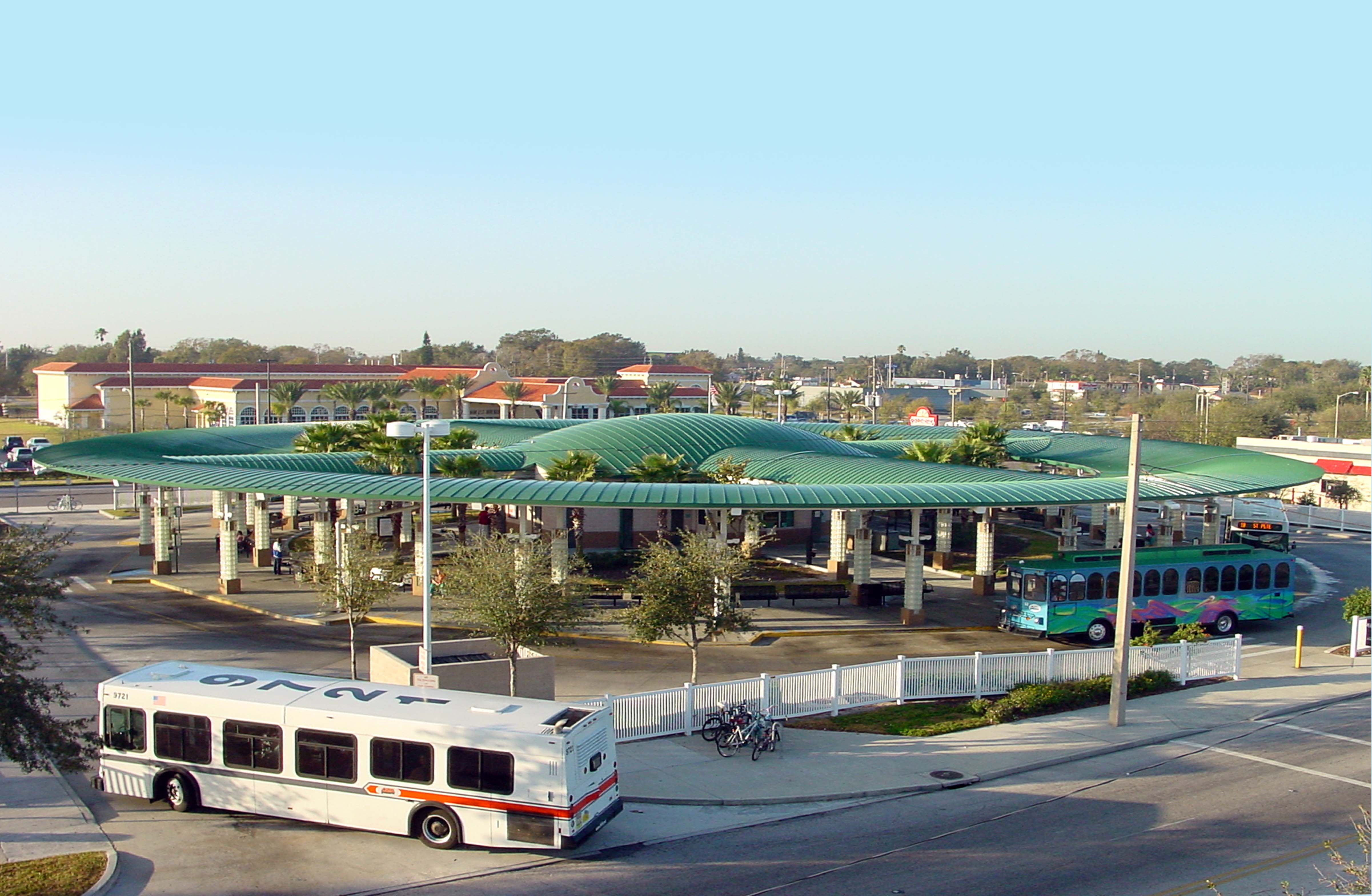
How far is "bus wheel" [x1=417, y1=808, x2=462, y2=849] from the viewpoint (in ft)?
54.3

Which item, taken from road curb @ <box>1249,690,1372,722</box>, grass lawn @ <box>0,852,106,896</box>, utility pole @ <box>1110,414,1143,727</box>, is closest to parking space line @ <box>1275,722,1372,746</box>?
road curb @ <box>1249,690,1372,722</box>

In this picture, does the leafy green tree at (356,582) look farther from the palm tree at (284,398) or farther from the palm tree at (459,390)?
the palm tree at (459,390)

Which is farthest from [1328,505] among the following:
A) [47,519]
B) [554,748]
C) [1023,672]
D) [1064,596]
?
[47,519]

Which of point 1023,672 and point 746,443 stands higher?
point 746,443

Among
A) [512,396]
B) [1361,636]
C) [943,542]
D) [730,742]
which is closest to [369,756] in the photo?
[730,742]

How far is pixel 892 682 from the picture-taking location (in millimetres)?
25922

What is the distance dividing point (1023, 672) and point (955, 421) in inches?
4288

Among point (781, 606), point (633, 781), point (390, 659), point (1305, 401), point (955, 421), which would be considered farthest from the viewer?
point (1305, 401)

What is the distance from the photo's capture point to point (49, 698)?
1672 centimetres

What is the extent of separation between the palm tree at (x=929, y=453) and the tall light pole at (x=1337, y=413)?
2122 inches

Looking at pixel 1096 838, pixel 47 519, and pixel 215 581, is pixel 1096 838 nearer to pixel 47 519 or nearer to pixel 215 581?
pixel 215 581

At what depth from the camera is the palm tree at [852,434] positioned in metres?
65.8

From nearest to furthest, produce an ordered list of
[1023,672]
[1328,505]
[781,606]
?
[1023,672], [781,606], [1328,505]

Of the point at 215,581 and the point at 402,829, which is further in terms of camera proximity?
the point at 215,581
